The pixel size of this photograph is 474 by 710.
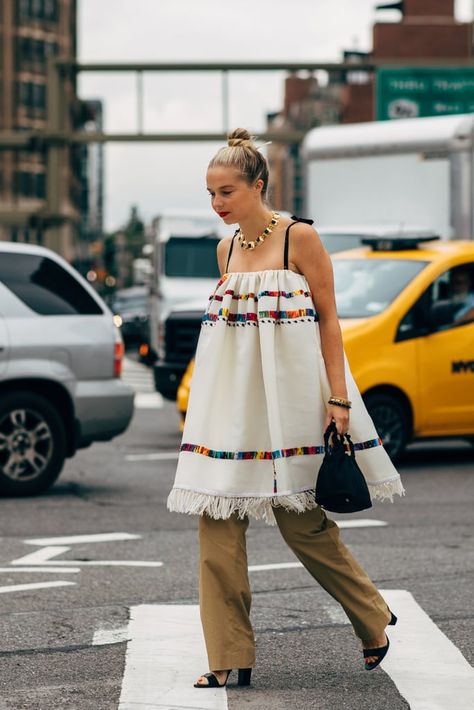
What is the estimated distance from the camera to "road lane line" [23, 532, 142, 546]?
353 inches

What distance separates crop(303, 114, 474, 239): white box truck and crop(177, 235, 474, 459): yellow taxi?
276 cm

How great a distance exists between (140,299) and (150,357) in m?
23.5

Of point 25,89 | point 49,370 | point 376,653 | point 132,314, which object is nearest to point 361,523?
point 49,370

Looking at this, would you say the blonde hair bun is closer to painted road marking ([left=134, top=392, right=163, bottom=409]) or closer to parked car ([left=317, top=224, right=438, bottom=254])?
parked car ([left=317, top=224, right=438, bottom=254])

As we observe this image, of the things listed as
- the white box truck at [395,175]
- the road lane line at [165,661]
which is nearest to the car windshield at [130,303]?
the white box truck at [395,175]

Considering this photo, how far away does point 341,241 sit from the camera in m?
15.6

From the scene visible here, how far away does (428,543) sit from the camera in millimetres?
8969

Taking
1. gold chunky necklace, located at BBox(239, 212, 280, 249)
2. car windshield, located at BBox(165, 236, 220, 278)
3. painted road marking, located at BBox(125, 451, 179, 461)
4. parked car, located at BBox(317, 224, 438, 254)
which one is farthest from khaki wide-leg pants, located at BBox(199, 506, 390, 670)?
car windshield, located at BBox(165, 236, 220, 278)

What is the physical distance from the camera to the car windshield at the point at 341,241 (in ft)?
50.9

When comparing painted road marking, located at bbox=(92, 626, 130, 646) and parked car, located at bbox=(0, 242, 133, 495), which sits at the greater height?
parked car, located at bbox=(0, 242, 133, 495)

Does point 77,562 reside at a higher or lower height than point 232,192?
lower

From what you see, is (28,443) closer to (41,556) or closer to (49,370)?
(49,370)

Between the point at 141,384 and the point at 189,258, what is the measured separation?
8.85 feet

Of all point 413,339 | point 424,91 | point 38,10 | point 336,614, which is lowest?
point 336,614
